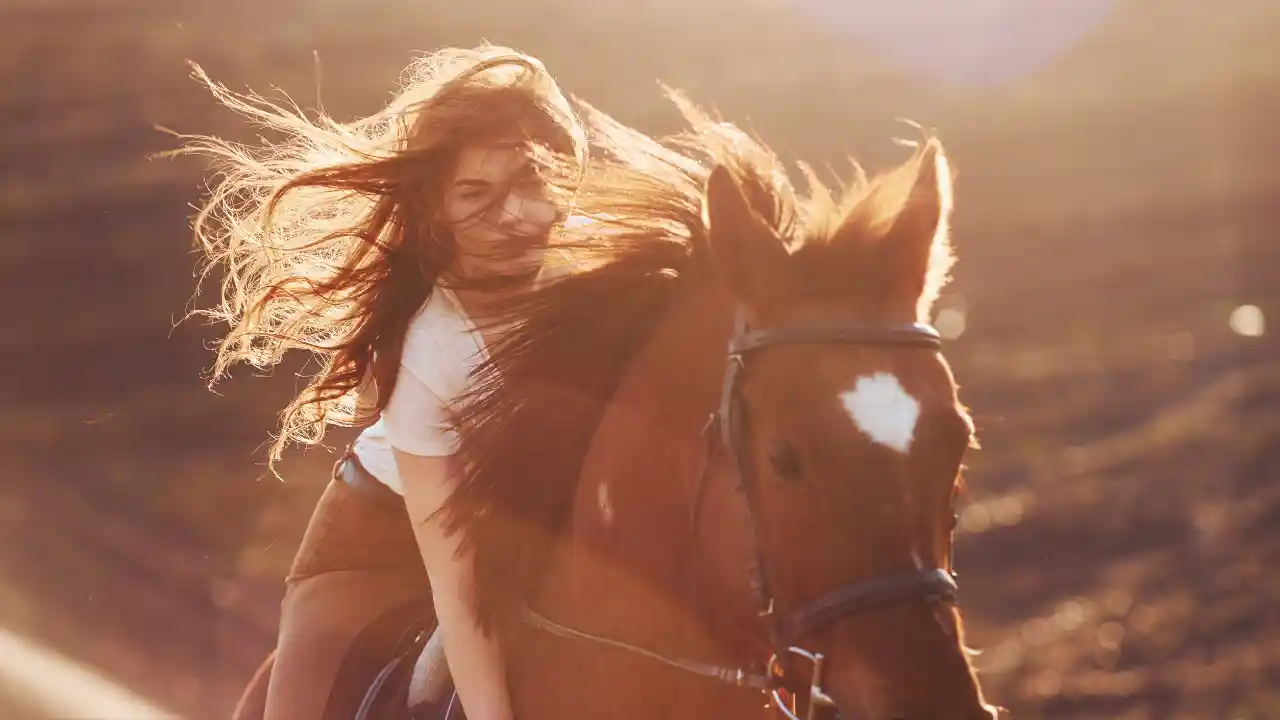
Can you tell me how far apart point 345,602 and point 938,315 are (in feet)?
70.8

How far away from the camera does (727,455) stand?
221 centimetres

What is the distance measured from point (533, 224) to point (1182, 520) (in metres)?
13.1

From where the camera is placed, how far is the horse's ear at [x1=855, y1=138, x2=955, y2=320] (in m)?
2.32

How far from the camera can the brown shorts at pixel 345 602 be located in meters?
2.71

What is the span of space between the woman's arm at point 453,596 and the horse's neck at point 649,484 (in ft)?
0.53

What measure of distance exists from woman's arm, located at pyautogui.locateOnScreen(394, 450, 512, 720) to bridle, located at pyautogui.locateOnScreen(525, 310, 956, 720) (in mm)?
283

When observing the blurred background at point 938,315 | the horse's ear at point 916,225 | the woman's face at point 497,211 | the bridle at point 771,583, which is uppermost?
the blurred background at point 938,315

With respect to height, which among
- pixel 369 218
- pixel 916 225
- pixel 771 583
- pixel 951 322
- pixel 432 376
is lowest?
pixel 771 583

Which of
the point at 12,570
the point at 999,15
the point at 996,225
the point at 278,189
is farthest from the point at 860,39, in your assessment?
the point at 278,189

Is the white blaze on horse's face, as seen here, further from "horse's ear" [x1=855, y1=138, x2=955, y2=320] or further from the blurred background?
the blurred background

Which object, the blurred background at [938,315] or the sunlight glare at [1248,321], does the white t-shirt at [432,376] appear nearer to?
the blurred background at [938,315]

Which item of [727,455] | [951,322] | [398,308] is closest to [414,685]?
[398,308]

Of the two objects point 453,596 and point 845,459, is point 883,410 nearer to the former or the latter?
point 845,459

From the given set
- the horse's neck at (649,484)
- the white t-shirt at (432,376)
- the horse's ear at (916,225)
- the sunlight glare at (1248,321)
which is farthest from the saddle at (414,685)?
the sunlight glare at (1248,321)
